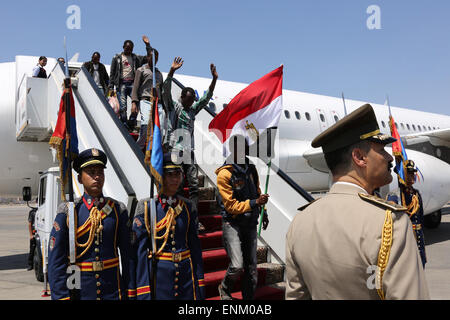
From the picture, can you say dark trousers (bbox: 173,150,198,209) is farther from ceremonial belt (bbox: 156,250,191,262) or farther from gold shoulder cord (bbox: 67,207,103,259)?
gold shoulder cord (bbox: 67,207,103,259)

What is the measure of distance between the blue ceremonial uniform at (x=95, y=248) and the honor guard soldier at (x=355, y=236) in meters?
1.85

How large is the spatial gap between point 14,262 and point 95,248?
821 centimetres

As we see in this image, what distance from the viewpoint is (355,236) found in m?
1.40

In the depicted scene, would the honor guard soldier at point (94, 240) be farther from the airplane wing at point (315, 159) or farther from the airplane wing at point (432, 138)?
the airplane wing at point (432, 138)

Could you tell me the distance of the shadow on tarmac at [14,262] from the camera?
932cm

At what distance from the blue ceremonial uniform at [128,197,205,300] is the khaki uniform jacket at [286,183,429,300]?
1.92 meters

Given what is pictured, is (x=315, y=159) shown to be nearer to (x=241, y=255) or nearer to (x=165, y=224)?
(x=241, y=255)

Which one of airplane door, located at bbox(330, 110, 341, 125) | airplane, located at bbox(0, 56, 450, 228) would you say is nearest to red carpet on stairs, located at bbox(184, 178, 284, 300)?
airplane, located at bbox(0, 56, 450, 228)

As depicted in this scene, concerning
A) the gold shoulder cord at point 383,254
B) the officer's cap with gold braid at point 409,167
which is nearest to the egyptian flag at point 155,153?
the gold shoulder cord at point 383,254
